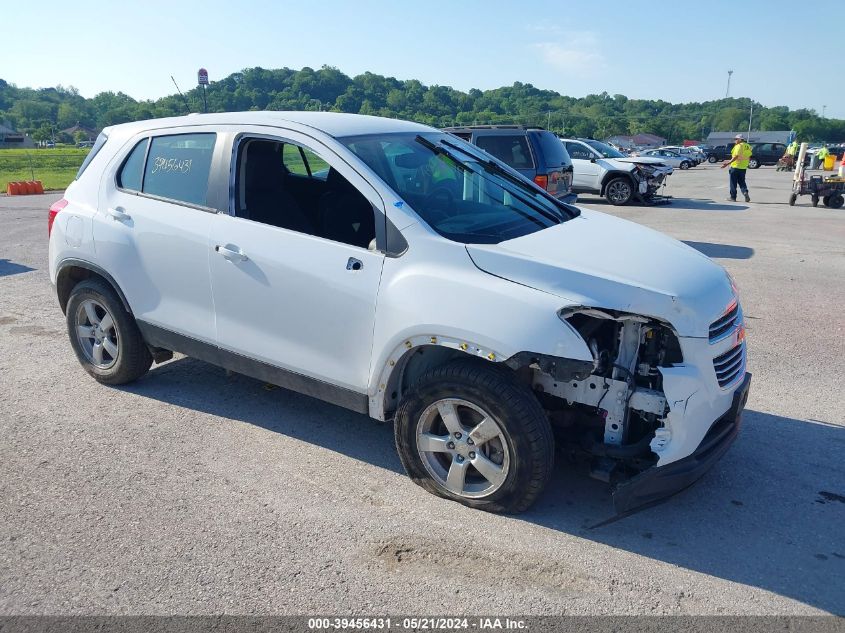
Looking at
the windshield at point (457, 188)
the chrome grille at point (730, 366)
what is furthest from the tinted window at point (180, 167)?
the chrome grille at point (730, 366)

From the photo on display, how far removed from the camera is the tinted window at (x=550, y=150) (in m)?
11.4

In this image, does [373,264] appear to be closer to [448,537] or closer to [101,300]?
[448,537]

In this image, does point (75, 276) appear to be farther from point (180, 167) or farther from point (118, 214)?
point (180, 167)

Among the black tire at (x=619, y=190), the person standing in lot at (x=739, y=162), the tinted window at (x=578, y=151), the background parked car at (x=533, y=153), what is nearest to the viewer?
the background parked car at (x=533, y=153)

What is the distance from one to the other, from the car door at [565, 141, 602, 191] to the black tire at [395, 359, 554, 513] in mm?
16039

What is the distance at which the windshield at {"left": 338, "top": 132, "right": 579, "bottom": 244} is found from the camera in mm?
3822

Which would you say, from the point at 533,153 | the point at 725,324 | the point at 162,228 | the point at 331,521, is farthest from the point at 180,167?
the point at 533,153

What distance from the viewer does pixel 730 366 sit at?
355 centimetres

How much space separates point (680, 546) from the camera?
337cm

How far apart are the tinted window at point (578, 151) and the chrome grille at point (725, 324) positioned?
1606 cm

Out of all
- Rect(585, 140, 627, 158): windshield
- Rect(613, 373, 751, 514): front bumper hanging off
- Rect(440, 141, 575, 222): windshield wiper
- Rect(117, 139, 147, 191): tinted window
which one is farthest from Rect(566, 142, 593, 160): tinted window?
Rect(613, 373, 751, 514): front bumper hanging off

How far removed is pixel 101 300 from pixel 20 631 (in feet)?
8.77

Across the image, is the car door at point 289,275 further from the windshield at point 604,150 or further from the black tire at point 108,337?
the windshield at point 604,150

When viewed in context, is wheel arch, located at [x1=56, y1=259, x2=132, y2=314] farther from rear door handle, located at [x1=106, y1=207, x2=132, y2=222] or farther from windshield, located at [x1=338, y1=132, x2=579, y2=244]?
windshield, located at [x1=338, y1=132, x2=579, y2=244]
